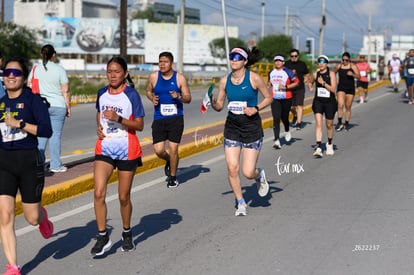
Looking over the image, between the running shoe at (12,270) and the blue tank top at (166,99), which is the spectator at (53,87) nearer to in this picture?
the blue tank top at (166,99)

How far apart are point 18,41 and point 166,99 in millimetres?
48543

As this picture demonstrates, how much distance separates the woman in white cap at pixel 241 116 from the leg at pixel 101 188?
6.83ft

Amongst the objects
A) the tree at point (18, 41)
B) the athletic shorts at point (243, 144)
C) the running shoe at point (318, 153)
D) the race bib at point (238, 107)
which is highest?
the tree at point (18, 41)

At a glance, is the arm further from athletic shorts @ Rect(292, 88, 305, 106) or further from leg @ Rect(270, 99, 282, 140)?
athletic shorts @ Rect(292, 88, 305, 106)

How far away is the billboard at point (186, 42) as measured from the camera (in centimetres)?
10712

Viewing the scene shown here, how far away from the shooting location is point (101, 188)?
631cm

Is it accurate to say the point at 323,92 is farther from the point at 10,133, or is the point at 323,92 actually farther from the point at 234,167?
the point at 10,133

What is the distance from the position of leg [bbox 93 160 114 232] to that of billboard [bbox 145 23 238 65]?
101 m

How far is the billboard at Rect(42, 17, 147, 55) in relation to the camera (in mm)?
107312

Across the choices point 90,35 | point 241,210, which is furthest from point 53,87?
point 90,35

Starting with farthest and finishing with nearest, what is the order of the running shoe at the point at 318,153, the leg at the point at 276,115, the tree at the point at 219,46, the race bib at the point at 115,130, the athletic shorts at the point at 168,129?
the tree at the point at 219,46 < the leg at the point at 276,115 < the running shoe at the point at 318,153 < the athletic shorts at the point at 168,129 < the race bib at the point at 115,130

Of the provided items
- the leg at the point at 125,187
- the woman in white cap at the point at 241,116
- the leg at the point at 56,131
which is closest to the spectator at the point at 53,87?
the leg at the point at 56,131

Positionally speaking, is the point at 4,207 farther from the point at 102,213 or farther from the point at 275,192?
the point at 275,192

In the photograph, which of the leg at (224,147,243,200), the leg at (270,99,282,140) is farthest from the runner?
the leg at (224,147,243,200)
